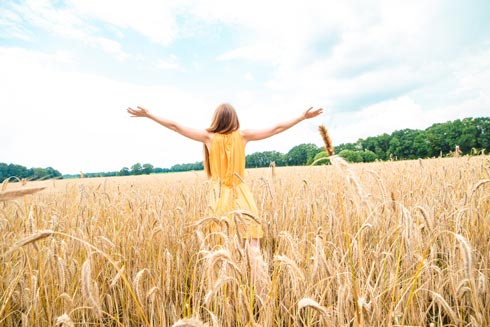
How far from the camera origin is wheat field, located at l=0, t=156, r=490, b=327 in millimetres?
1134

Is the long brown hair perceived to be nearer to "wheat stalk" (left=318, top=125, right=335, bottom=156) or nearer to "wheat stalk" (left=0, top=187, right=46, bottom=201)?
"wheat stalk" (left=318, top=125, right=335, bottom=156)

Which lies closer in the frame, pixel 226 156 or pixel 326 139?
pixel 326 139

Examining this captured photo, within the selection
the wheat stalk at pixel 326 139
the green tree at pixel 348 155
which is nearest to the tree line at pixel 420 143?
the green tree at pixel 348 155

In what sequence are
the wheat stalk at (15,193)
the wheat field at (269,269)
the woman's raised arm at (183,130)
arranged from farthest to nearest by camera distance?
the woman's raised arm at (183,130)
the wheat field at (269,269)
the wheat stalk at (15,193)

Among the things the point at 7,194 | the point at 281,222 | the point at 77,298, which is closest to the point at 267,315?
the point at 7,194

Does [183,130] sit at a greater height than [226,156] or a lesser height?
Result: greater

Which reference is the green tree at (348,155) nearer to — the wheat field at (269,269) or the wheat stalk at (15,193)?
the wheat field at (269,269)

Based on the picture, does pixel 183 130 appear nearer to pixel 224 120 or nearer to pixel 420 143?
pixel 224 120

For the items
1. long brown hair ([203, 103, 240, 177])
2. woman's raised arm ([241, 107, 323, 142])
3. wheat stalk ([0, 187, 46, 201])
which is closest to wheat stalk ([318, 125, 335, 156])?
wheat stalk ([0, 187, 46, 201])

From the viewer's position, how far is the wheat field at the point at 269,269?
1.13m

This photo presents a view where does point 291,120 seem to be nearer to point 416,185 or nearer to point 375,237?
point 375,237

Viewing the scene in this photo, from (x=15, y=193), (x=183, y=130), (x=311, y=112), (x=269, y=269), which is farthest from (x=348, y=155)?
(x=15, y=193)

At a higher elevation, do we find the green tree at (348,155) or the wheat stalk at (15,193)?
the green tree at (348,155)

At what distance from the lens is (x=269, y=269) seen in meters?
2.29
